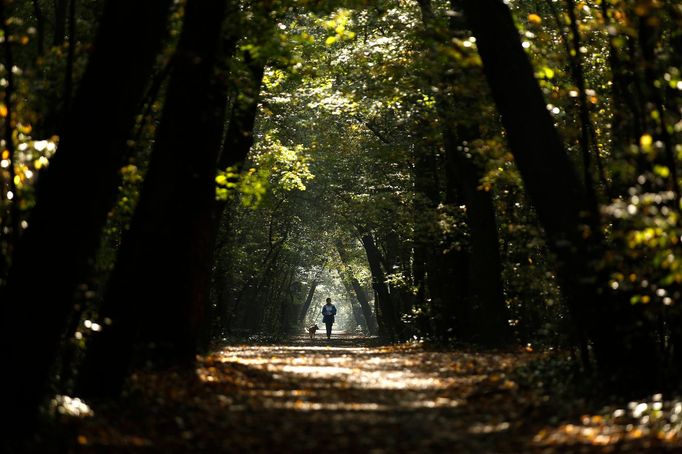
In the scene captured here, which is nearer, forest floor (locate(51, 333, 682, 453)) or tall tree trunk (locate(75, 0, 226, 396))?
forest floor (locate(51, 333, 682, 453))

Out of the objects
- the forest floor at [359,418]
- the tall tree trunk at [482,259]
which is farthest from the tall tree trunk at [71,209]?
the tall tree trunk at [482,259]

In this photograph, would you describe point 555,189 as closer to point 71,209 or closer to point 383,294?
point 71,209

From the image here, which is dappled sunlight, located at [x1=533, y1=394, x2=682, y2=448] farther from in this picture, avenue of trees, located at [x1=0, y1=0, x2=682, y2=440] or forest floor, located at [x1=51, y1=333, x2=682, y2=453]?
avenue of trees, located at [x1=0, y1=0, x2=682, y2=440]

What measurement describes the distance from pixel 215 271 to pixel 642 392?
78.1ft

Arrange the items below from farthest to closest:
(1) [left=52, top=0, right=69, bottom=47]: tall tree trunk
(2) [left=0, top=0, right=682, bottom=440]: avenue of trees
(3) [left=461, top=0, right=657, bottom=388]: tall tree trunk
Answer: (1) [left=52, top=0, right=69, bottom=47]: tall tree trunk → (3) [left=461, top=0, right=657, bottom=388]: tall tree trunk → (2) [left=0, top=0, right=682, bottom=440]: avenue of trees

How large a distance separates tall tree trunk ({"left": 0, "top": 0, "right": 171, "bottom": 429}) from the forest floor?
31.8 inches

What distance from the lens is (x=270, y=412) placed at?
9.18 metres

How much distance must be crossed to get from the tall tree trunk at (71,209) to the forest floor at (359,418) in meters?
0.81

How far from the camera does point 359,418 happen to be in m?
8.73

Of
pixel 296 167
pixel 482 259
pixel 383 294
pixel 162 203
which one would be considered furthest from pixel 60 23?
pixel 383 294

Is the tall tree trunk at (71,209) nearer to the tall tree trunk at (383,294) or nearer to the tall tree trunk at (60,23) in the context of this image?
the tall tree trunk at (60,23)

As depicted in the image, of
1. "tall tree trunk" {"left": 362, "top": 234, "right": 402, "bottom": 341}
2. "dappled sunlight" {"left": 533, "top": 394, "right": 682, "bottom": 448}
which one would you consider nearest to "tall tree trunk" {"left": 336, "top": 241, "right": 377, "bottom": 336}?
"tall tree trunk" {"left": 362, "top": 234, "right": 402, "bottom": 341}

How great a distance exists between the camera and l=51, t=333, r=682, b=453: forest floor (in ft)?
23.5

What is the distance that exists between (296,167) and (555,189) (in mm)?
14569
